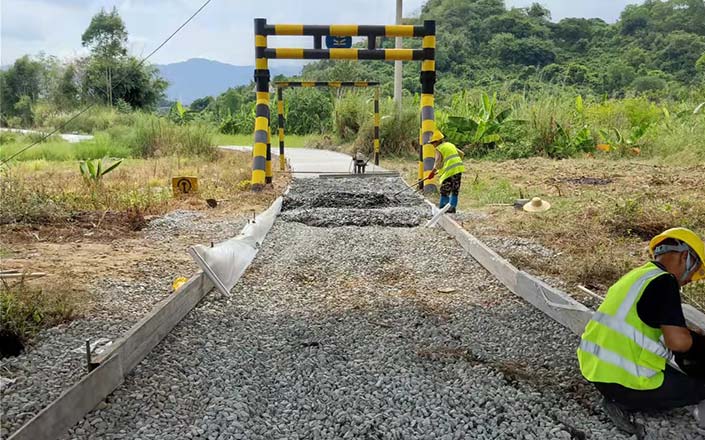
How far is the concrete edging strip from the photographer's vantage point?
2564mm

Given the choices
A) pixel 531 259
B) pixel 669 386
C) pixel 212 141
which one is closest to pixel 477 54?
pixel 212 141

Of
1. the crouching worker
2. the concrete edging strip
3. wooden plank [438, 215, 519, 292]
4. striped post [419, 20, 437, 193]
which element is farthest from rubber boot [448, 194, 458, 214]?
the crouching worker

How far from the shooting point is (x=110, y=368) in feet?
10.2

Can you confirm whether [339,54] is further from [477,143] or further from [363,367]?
[477,143]

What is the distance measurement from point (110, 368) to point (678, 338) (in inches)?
107

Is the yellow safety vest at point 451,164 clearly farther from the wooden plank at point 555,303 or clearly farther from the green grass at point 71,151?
the green grass at point 71,151

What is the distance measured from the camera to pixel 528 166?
48.5 feet

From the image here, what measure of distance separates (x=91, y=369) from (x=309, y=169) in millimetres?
12227

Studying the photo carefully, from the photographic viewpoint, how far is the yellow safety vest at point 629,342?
2.77 m

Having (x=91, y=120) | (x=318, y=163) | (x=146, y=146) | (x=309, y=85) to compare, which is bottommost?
(x=318, y=163)

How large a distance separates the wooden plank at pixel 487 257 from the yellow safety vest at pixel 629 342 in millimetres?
2093

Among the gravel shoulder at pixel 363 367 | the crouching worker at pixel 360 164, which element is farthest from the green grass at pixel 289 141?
the gravel shoulder at pixel 363 367

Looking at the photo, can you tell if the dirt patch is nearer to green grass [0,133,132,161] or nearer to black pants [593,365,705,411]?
black pants [593,365,705,411]

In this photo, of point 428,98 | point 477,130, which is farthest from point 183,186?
point 477,130
